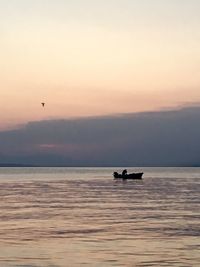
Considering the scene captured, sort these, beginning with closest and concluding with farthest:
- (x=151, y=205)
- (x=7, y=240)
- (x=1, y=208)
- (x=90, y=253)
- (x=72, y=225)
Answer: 1. (x=90, y=253)
2. (x=7, y=240)
3. (x=72, y=225)
4. (x=1, y=208)
5. (x=151, y=205)

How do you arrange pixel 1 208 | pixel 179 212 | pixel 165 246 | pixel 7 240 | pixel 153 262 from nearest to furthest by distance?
pixel 153 262
pixel 165 246
pixel 7 240
pixel 179 212
pixel 1 208

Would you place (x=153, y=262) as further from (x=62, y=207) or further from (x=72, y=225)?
(x=62, y=207)

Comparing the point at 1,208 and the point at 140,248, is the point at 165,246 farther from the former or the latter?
the point at 1,208

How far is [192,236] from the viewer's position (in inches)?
1312

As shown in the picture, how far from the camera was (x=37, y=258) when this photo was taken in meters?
26.7

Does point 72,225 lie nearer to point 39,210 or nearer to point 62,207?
point 39,210

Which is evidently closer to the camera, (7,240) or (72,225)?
(7,240)

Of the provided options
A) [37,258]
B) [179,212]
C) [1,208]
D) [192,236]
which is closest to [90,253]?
[37,258]

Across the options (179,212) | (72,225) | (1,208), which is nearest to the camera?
(72,225)

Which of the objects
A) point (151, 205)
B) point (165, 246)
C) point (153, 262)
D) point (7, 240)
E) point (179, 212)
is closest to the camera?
point (153, 262)

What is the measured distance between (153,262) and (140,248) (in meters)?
3.70

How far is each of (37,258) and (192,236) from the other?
10534 mm

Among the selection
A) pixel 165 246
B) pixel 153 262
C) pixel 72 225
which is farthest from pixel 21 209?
pixel 153 262

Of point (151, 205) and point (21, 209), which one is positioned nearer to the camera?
point (21, 209)
